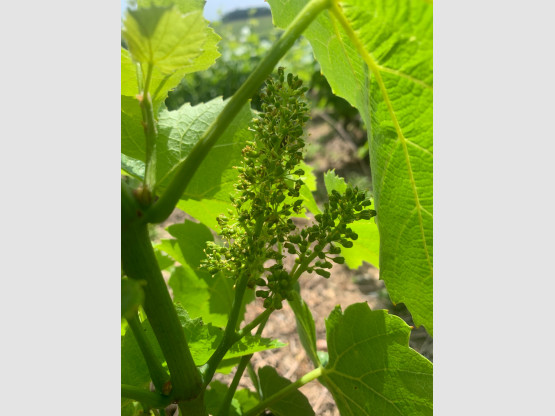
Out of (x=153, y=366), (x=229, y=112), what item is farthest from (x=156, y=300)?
(x=229, y=112)

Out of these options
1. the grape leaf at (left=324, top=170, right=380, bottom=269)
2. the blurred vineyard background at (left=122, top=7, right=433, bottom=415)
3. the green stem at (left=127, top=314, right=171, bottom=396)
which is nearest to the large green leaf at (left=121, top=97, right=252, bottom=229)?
the blurred vineyard background at (left=122, top=7, right=433, bottom=415)

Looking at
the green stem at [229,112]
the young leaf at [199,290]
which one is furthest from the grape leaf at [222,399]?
the green stem at [229,112]

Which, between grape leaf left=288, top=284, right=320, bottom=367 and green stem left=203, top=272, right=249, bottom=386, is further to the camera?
grape leaf left=288, top=284, right=320, bottom=367

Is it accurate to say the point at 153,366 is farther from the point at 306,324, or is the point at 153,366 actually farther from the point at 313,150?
the point at 313,150

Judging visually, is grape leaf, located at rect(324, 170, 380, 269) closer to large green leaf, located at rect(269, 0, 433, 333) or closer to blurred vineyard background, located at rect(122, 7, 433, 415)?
blurred vineyard background, located at rect(122, 7, 433, 415)

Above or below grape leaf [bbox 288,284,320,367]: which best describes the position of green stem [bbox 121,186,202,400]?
below

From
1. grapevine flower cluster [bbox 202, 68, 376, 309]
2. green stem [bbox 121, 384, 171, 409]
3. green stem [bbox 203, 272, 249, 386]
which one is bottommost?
green stem [bbox 121, 384, 171, 409]
